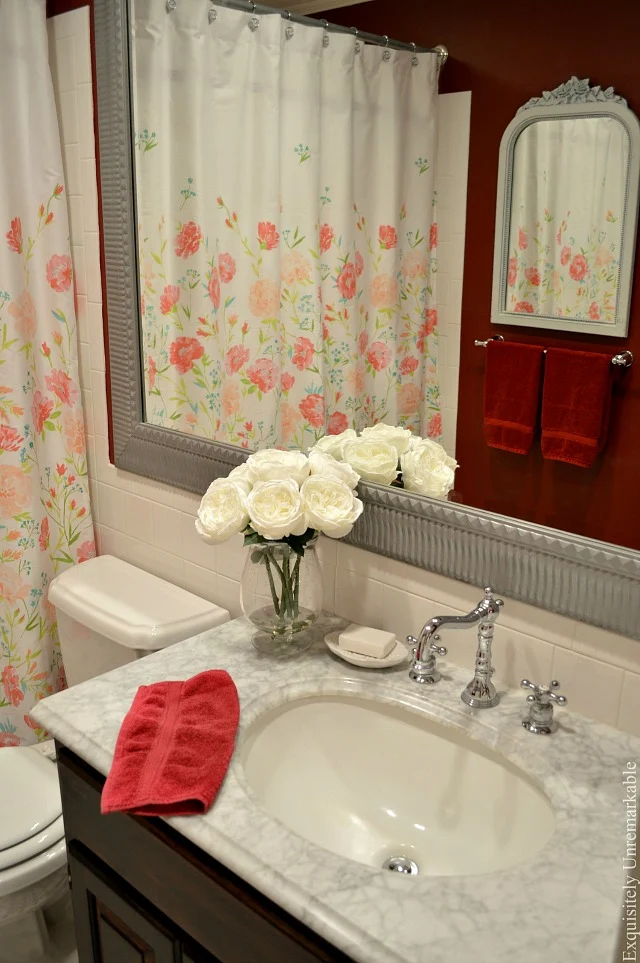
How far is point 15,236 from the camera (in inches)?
69.6

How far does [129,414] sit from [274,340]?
1.37ft

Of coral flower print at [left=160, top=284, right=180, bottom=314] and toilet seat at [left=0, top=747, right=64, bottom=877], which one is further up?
coral flower print at [left=160, top=284, right=180, bottom=314]

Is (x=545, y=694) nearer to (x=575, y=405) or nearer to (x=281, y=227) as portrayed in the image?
(x=575, y=405)

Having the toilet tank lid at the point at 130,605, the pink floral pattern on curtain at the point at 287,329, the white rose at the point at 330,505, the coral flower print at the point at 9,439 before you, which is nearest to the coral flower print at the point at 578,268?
the pink floral pattern on curtain at the point at 287,329

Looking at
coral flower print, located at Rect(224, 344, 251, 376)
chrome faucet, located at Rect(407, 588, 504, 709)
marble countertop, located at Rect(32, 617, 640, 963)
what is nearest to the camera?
marble countertop, located at Rect(32, 617, 640, 963)

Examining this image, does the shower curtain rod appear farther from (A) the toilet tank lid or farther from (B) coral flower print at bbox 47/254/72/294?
(A) the toilet tank lid

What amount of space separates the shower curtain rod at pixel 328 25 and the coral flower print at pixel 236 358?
56 cm

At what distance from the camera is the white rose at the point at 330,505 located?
4.03 ft

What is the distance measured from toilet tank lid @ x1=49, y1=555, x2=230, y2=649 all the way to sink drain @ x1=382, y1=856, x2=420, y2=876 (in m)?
0.63

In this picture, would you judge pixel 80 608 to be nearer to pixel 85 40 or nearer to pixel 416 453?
pixel 416 453

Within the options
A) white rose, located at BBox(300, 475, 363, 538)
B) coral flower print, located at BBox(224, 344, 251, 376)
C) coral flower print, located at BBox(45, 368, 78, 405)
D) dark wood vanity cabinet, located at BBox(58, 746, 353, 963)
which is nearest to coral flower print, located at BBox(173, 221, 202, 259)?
coral flower print, located at BBox(224, 344, 251, 376)

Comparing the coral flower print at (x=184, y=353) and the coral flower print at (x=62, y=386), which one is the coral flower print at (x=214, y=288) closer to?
the coral flower print at (x=184, y=353)

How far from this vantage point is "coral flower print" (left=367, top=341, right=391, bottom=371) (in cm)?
135

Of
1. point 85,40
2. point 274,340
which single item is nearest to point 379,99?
point 274,340
